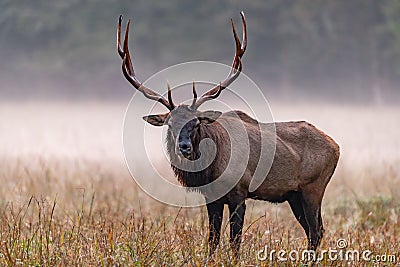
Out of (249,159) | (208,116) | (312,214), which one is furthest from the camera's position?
(312,214)

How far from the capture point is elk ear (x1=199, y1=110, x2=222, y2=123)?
21.0 feet

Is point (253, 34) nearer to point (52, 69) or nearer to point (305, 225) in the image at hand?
point (52, 69)

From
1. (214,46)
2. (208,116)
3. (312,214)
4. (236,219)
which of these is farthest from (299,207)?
(214,46)

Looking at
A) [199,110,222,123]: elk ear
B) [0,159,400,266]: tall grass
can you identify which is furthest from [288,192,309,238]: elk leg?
[199,110,222,123]: elk ear

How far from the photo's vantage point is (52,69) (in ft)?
102

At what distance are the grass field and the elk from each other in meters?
0.18

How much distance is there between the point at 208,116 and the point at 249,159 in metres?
0.58

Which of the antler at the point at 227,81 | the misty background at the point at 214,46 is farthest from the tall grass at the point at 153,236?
the misty background at the point at 214,46

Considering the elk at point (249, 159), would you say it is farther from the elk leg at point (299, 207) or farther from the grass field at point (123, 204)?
the grass field at point (123, 204)

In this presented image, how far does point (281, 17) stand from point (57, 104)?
34.9 ft

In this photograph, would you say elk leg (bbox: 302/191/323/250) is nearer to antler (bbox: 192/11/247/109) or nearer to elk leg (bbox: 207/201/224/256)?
elk leg (bbox: 207/201/224/256)

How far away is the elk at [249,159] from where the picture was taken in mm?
Result: 6363

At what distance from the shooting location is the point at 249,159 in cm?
673

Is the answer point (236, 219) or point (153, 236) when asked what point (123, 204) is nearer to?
point (236, 219)
